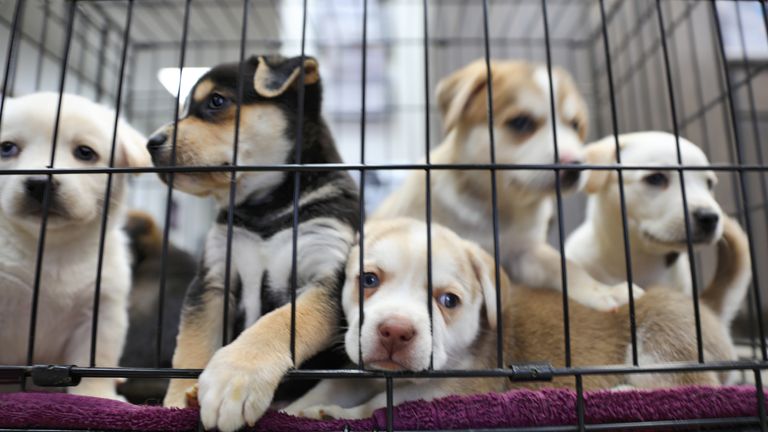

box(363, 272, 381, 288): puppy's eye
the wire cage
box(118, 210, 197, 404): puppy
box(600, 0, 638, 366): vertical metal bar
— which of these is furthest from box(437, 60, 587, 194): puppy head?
box(118, 210, 197, 404): puppy

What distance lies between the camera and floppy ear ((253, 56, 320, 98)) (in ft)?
3.96

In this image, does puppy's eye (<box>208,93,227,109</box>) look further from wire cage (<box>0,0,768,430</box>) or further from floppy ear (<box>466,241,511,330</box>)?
floppy ear (<box>466,241,511,330</box>)

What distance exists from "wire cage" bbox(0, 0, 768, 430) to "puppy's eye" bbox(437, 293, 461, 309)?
9.6 inches

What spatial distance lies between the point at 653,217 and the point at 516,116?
1.65 ft

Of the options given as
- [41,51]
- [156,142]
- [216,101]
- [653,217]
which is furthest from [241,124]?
[653,217]

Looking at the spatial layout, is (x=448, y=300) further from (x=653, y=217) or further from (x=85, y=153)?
(x=85, y=153)

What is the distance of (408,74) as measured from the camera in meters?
4.53

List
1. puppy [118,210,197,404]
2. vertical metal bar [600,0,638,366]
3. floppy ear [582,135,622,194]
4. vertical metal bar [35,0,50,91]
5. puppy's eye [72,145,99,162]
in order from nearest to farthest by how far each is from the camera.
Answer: vertical metal bar [600,0,638,366] → puppy's eye [72,145,99,162] → puppy [118,210,197,404] → floppy ear [582,135,622,194] → vertical metal bar [35,0,50,91]

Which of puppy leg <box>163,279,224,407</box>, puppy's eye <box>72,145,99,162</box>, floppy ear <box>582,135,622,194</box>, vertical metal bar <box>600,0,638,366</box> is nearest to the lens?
vertical metal bar <box>600,0,638,366</box>

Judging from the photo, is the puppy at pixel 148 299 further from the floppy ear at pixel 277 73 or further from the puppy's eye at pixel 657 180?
the puppy's eye at pixel 657 180

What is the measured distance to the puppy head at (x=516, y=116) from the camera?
1554mm

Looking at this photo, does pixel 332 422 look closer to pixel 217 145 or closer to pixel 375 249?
pixel 375 249

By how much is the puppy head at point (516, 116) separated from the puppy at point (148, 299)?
1.01 meters

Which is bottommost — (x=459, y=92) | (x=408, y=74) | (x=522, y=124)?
(x=522, y=124)
